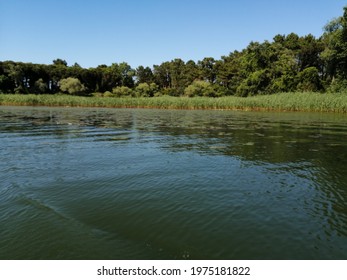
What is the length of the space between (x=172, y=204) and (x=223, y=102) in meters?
41.7

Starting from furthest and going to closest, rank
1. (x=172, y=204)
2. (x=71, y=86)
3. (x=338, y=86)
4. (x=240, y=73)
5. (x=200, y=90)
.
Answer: (x=71, y=86) → (x=200, y=90) → (x=240, y=73) → (x=338, y=86) → (x=172, y=204)

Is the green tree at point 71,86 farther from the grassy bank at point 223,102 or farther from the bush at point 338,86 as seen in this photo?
the bush at point 338,86

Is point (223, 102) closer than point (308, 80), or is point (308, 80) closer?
point (223, 102)

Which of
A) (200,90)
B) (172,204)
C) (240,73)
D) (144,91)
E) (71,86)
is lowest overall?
(172,204)

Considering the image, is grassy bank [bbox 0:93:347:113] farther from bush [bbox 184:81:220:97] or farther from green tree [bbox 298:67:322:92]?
bush [bbox 184:81:220:97]

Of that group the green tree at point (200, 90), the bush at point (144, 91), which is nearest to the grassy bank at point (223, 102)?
the green tree at point (200, 90)

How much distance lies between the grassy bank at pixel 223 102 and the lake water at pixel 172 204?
29.0m

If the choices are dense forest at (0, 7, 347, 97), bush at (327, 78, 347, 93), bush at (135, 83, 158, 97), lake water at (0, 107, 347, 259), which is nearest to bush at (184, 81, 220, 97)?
dense forest at (0, 7, 347, 97)

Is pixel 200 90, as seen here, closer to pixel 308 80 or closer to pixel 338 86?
pixel 308 80

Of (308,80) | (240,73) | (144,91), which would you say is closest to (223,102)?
(308,80)

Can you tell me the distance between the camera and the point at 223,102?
46.5m

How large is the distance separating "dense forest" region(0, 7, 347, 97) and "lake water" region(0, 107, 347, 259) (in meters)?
53.9

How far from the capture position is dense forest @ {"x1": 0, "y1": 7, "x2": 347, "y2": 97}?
63656 mm

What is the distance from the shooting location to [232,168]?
30.8 feet
